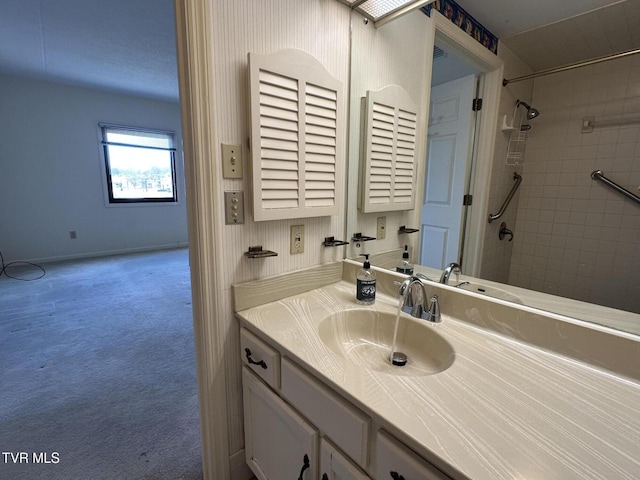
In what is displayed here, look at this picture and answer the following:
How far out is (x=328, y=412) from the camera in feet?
2.41

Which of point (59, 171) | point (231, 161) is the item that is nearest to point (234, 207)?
Result: point (231, 161)

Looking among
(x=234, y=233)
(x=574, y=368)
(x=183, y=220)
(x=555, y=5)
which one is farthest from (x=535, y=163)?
(x=183, y=220)

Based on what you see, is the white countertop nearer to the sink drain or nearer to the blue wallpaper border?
the sink drain

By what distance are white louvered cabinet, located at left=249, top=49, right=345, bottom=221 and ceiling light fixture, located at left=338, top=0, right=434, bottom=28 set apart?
14.6 inches

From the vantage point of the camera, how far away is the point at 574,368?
76cm

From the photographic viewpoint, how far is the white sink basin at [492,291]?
3.14 ft

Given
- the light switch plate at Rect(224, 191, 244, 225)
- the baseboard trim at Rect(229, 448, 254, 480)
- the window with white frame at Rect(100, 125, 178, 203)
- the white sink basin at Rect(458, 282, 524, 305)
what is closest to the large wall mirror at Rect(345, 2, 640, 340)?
the white sink basin at Rect(458, 282, 524, 305)

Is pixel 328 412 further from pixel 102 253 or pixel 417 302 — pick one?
pixel 102 253

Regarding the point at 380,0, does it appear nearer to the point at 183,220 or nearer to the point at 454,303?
the point at 454,303

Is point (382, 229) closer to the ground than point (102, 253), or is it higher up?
higher up

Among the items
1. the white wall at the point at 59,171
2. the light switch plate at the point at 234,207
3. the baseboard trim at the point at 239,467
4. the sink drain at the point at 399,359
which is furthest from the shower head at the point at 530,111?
the white wall at the point at 59,171

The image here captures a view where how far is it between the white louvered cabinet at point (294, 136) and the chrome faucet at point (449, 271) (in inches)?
20.2

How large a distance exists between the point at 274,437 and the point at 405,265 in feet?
2.78

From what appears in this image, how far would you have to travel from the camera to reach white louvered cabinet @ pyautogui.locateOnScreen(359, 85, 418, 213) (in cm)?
135
